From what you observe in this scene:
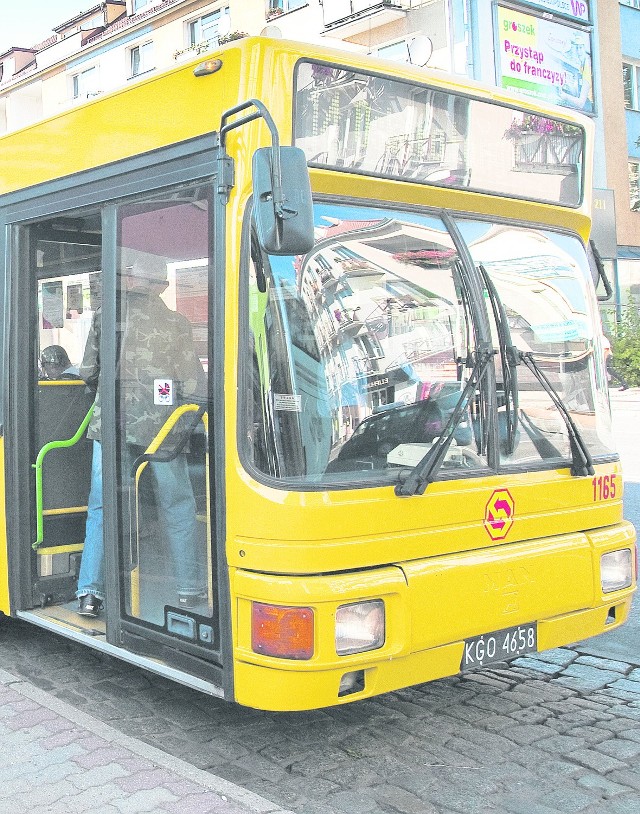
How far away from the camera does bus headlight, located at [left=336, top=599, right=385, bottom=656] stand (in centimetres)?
382

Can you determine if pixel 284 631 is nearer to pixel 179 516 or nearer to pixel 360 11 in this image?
pixel 179 516

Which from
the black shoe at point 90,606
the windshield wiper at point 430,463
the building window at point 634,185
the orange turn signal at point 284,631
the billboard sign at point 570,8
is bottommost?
the black shoe at point 90,606

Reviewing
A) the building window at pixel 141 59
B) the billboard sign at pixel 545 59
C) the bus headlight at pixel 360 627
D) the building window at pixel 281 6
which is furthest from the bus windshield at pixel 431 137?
the building window at pixel 141 59

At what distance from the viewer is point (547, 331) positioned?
4695mm

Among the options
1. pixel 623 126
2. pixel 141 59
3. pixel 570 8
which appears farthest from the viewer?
pixel 141 59

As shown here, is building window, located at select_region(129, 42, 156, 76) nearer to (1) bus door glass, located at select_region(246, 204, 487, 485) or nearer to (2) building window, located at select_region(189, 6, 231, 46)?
(2) building window, located at select_region(189, 6, 231, 46)

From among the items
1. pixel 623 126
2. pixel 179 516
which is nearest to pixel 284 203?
pixel 179 516

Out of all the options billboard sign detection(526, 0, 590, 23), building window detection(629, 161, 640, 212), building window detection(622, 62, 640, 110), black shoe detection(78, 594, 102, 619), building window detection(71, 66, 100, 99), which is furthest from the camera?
building window detection(71, 66, 100, 99)

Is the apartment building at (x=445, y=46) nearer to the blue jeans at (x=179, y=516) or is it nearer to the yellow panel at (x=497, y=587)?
the yellow panel at (x=497, y=587)

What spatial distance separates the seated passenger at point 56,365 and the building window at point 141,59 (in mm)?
25106

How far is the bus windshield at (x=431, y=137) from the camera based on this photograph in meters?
4.05

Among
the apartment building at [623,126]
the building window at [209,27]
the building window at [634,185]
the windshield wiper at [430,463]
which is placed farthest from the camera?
the building window at [634,185]

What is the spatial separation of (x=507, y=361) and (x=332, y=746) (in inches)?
69.4

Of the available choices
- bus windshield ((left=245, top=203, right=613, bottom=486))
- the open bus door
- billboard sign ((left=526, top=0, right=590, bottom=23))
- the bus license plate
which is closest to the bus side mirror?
bus windshield ((left=245, top=203, right=613, bottom=486))
